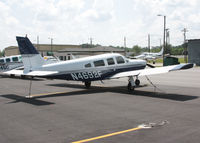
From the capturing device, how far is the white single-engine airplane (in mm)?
14875

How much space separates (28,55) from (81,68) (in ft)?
11.4

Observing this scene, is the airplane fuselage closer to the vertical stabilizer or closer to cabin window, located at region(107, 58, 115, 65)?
cabin window, located at region(107, 58, 115, 65)

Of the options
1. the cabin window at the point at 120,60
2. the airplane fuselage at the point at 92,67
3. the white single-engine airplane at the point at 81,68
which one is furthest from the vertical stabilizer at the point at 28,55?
the cabin window at the point at 120,60

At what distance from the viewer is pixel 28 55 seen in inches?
598

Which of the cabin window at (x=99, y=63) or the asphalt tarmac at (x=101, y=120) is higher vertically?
the cabin window at (x=99, y=63)

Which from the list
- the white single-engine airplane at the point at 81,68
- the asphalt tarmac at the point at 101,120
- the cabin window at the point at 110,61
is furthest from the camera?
the cabin window at the point at 110,61

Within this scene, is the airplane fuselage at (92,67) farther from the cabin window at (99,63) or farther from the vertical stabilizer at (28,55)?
the vertical stabilizer at (28,55)

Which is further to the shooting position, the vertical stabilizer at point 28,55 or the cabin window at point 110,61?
the cabin window at point 110,61

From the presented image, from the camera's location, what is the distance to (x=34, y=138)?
22.2 ft

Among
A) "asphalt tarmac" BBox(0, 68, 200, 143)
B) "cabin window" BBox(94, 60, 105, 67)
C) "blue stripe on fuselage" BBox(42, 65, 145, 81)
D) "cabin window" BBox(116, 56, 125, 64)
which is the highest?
Answer: "cabin window" BBox(116, 56, 125, 64)

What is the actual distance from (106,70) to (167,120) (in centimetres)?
866

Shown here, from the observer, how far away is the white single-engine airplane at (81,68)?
586 inches

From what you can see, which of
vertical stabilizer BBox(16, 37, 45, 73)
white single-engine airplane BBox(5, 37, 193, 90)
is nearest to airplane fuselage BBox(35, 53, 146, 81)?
white single-engine airplane BBox(5, 37, 193, 90)

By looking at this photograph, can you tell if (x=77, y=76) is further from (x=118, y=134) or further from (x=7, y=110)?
A: (x=118, y=134)
